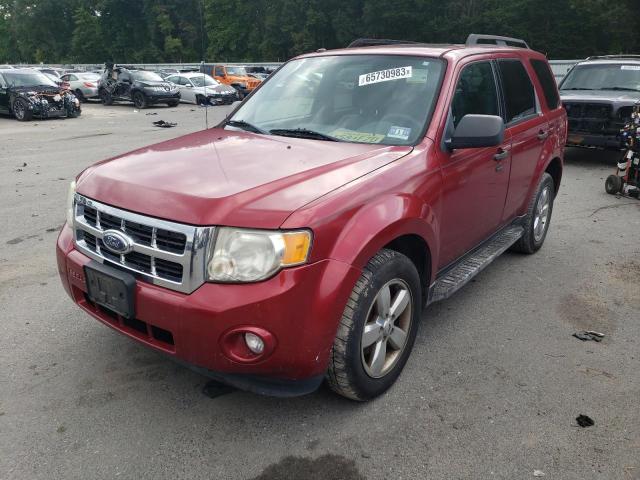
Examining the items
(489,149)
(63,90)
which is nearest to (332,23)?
(63,90)

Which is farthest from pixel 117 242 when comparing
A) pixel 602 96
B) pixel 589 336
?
pixel 602 96

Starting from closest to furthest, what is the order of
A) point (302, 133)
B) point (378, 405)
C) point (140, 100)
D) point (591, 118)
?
point (378, 405)
point (302, 133)
point (591, 118)
point (140, 100)

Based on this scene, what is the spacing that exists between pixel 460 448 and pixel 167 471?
139 cm

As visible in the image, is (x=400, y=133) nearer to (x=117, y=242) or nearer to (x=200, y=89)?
(x=117, y=242)

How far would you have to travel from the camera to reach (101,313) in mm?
2840

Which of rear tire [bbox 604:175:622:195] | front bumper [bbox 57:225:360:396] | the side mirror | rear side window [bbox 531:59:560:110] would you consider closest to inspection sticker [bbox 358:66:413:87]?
the side mirror

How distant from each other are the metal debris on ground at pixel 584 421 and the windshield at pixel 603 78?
9.55m

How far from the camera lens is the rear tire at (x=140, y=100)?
906 inches

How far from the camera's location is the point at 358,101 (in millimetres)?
3533

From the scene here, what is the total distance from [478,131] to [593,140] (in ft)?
26.5

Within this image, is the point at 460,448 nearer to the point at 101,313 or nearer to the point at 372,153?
the point at 372,153

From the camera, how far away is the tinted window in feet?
11.6

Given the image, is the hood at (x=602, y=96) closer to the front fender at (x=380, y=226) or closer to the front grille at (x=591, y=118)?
the front grille at (x=591, y=118)

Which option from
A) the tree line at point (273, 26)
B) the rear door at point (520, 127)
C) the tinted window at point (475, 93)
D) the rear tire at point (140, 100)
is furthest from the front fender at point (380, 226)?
the tree line at point (273, 26)
